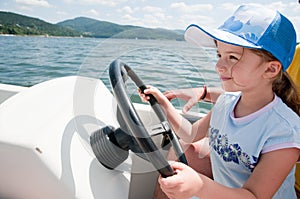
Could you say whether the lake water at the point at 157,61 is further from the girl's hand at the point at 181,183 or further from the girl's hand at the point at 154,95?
the girl's hand at the point at 181,183

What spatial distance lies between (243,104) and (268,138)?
174 mm

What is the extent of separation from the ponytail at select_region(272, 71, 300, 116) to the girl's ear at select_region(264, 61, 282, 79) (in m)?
0.06

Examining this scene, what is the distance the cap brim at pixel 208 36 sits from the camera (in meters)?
0.78

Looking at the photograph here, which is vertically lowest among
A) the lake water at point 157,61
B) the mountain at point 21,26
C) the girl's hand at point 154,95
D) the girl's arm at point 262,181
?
the mountain at point 21,26

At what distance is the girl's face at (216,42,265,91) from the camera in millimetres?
807

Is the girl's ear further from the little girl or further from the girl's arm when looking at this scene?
the girl's arm

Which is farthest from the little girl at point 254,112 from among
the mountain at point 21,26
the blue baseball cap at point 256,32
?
the mountain at point 21,26

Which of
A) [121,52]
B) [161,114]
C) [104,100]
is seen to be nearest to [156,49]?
[121,52]

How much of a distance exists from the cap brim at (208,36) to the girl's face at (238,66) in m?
0.03

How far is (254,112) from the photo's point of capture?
0.92 metres

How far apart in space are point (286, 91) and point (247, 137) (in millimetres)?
195

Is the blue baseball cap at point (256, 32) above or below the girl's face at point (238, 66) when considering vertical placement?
above

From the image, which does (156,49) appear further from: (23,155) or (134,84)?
(23,155)

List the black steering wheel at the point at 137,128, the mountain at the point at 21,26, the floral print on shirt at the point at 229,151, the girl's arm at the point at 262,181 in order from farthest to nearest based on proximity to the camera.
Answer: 1. the mountain at the point at 21,26
2. the floral print on shirt at the point at 229,151
3. the girl's arm at the point at 262,181
4. the black steering wheel at the point at 137,128
